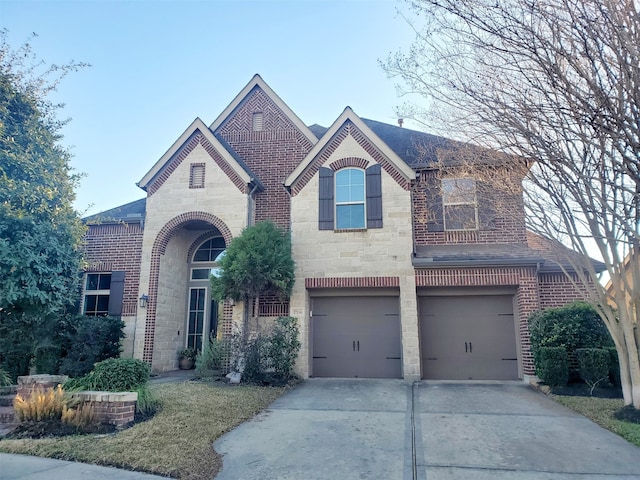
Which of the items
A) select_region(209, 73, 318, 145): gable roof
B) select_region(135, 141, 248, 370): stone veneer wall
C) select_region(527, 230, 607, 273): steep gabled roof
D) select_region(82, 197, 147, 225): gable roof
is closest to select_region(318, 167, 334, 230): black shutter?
select_region(135, 141, 248, 370): stone veneer wall

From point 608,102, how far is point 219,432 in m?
7.00

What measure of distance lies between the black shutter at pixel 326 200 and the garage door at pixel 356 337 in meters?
2.11

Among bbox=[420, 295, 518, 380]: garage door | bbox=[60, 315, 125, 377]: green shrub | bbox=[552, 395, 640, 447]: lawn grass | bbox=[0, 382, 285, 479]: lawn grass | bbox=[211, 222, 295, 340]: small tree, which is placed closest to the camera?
bbox=[0, 382, 285, 479]: lawn grass

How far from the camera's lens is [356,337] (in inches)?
464

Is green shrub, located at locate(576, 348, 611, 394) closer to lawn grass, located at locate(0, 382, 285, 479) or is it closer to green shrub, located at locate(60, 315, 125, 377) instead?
lawn grass, located at locate(0, 382, 285, 479)

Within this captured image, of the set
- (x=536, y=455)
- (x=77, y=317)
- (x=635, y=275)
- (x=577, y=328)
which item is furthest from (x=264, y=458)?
(x=77, y=317)

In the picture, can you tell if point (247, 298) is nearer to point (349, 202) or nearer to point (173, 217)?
point (173, 217)

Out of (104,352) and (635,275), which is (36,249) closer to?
(104,352)

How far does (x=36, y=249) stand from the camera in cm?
620

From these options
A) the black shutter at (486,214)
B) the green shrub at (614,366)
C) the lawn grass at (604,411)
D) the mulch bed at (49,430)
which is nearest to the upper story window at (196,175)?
the black shutter at (486,214)

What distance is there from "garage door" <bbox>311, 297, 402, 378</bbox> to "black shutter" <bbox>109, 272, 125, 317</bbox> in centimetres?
587

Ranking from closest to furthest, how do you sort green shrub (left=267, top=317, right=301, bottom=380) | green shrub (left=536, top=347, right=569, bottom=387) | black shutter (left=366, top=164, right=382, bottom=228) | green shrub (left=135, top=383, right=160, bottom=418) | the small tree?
green shrub (left=135, top=383, right=160, bottom=418), green shrub (left=536, top=347, right=569, bottom=387), green shrub (left=267, top=317, right=301, bottom=380), the small tree, black shutter (left=366, top=164, right=382, bottom=228)

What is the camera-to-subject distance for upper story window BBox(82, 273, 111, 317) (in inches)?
531

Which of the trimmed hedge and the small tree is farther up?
the small tree
